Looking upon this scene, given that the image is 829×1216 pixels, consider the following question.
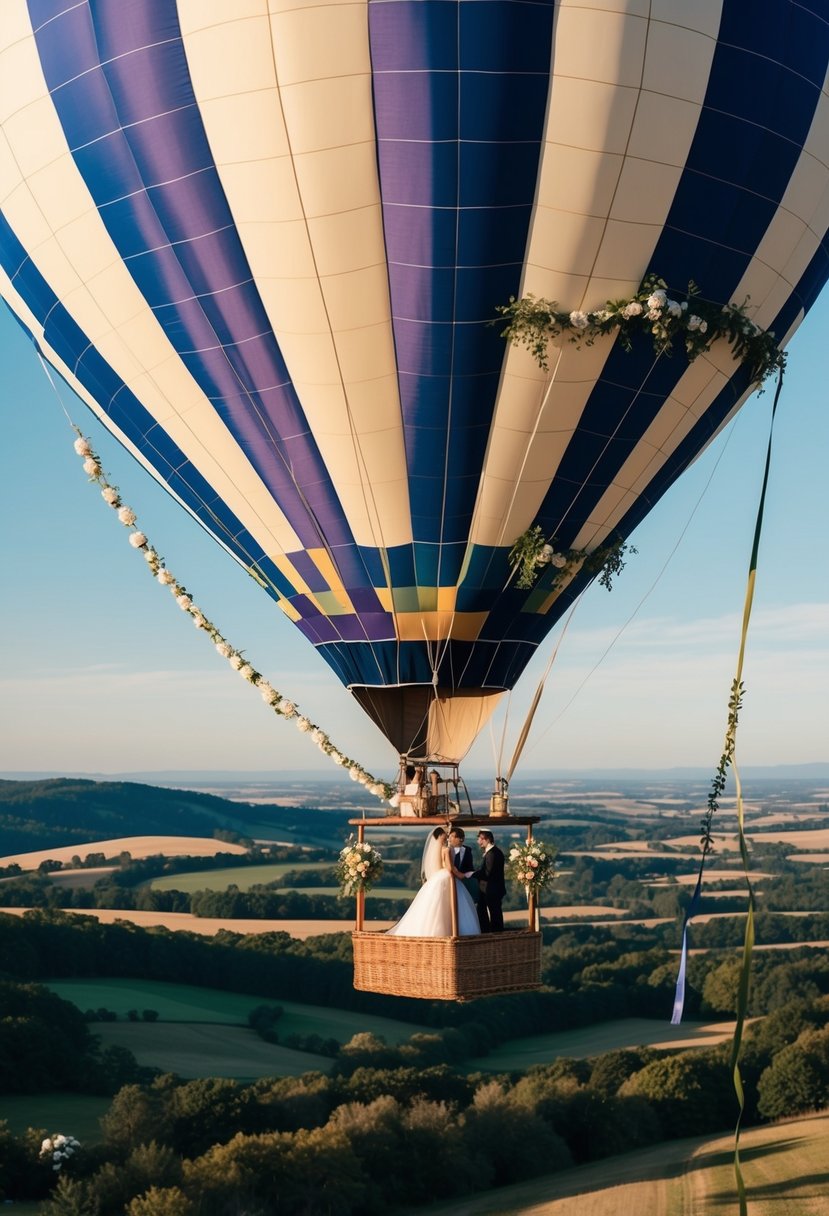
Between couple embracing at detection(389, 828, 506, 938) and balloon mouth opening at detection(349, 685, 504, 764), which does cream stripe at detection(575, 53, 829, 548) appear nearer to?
balloon mouth opening at detection(349, 685, 504, 764)

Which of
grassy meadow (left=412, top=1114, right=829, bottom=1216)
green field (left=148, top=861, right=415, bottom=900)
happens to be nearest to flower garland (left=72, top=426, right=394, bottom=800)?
grassy meadow (left=412, top=1114, right=829, bottom=1216)

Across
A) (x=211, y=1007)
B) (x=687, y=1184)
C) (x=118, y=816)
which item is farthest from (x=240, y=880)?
(x=687, y=1184)

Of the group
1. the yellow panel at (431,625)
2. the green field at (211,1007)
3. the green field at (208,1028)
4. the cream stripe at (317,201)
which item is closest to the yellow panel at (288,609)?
the yellow panel at (431,625)

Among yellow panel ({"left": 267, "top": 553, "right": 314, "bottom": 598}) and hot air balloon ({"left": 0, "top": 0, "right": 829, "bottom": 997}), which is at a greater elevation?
hot air balloon ({"left": 0, "top": 0, "right": 829, "bottom": 997})

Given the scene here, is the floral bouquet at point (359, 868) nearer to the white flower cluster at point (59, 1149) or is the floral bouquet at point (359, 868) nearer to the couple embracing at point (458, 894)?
the couple embracing at point (458, 894)

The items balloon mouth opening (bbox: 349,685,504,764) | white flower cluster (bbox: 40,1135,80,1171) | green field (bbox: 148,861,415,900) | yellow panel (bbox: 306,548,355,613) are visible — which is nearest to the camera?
balloon mouth opening (bbox: 349,685,504,764)

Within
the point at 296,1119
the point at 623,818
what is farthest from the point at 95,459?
the point at 623,818

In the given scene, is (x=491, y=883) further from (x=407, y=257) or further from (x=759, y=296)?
(x=759, y=296)
